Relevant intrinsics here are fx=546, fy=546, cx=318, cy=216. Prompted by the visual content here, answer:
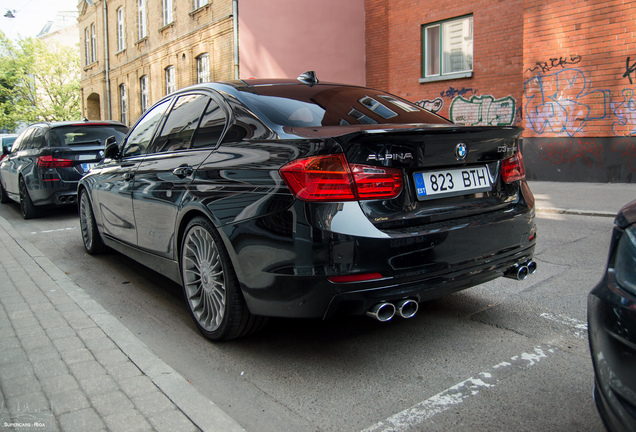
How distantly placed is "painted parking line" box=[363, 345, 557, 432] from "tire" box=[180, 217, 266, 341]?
3.57ft

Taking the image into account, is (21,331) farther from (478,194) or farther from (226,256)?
(478,194)

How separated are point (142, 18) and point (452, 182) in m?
26.6

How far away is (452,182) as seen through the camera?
308 cm

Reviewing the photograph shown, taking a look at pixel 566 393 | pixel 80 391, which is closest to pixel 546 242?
pixel 566 393

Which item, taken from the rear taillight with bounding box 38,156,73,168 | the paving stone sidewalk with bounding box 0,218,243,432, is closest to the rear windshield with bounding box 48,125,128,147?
the rear taillight with bounding box 38,156,73,168

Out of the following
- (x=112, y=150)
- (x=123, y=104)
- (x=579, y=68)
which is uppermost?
(x=123, y=104)

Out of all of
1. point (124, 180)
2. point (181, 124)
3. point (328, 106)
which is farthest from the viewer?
point (124, 180)

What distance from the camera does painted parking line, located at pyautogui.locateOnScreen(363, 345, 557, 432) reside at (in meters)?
2.48

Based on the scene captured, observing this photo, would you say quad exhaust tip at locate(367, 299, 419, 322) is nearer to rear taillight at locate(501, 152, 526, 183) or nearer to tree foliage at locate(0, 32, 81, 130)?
rear taillight at locate(501, 152, 526, 183)

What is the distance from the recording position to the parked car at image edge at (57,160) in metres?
8.92

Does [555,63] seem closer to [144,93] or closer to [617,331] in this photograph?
[617,331]

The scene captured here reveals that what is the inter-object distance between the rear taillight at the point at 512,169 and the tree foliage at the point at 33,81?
5354 centimetres

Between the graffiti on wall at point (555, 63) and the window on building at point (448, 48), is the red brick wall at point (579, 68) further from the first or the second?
the window on building at point (448, 48)

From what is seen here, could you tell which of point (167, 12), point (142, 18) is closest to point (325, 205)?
point (167, 12)
